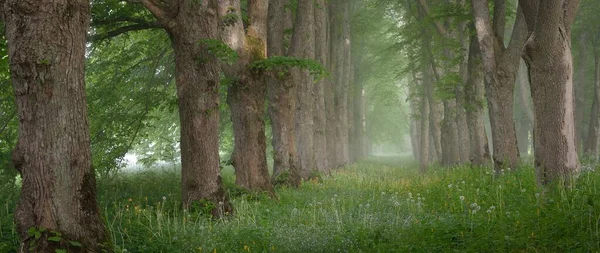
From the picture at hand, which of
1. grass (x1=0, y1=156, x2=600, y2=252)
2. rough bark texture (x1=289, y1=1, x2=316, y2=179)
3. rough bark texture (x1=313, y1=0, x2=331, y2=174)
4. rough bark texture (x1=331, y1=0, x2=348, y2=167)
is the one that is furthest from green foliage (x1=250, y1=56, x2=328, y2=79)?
rough bark texture (x1=331, y1=0, x2=348, y2=167)

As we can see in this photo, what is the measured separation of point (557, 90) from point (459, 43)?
991 centimetres

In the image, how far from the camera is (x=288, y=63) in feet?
34.9

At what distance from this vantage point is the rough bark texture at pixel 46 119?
5.43m

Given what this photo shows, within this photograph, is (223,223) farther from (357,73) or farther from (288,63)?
(357,73)

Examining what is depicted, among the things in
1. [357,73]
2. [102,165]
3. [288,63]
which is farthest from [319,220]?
[357,73]

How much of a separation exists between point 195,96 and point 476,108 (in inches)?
431

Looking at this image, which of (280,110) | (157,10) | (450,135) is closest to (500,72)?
(280,110)

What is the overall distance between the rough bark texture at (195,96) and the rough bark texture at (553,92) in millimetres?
5642

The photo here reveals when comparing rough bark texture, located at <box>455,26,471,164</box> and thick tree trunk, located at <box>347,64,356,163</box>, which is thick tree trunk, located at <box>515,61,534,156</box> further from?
thick tree trunk, located at <box>347,64,356,163</box>

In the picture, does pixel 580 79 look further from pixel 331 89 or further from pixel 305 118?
pixel 305 118

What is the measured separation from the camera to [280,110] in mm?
14023

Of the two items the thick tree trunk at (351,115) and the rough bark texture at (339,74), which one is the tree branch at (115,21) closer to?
the rough bark texture at (339,74)

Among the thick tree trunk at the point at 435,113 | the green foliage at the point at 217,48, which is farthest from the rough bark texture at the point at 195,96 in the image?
the thick tree trunk at the point at 435,113

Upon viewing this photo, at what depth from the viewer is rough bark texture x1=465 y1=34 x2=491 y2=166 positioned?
16047 mm
